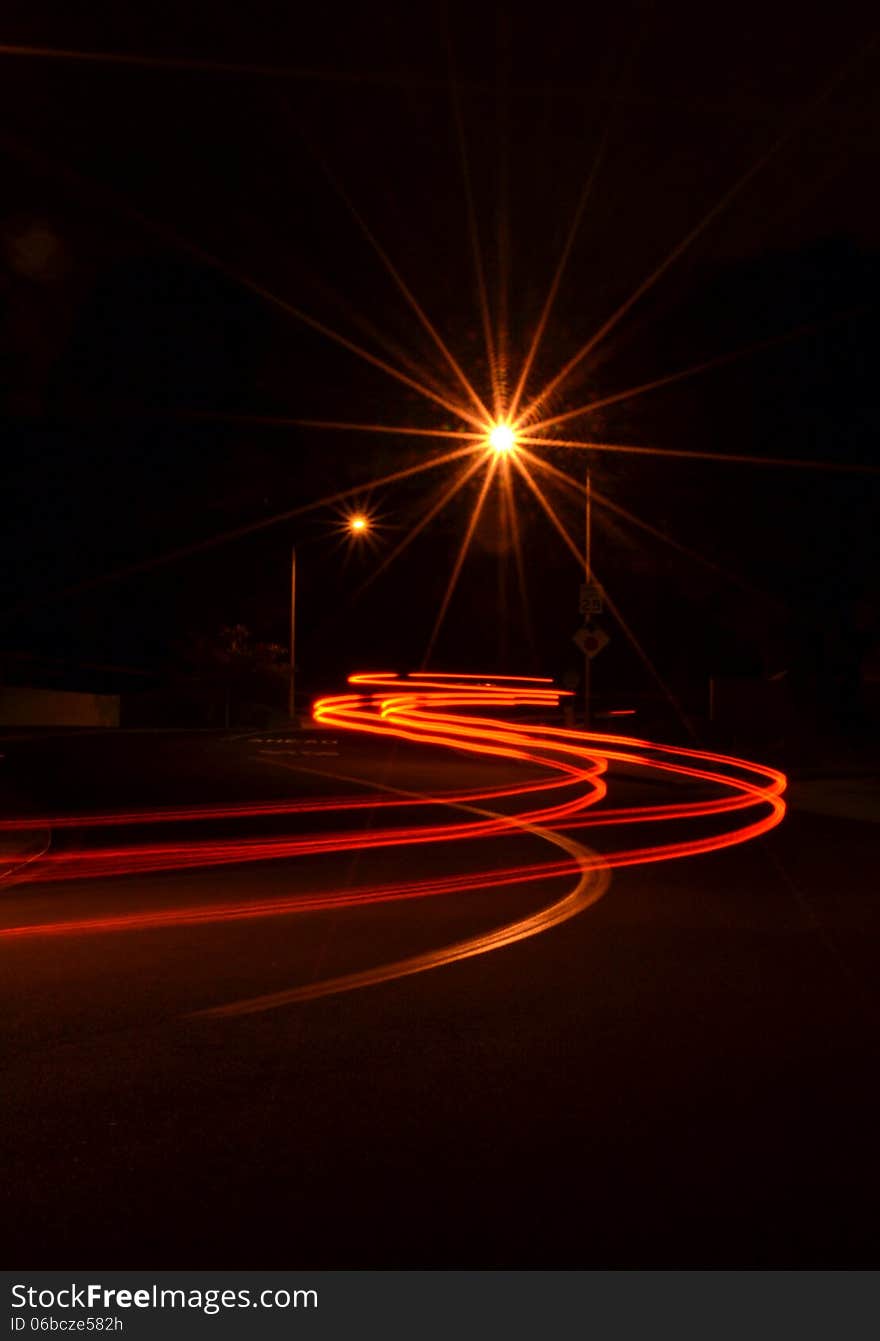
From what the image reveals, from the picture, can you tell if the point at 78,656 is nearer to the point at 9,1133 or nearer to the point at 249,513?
the point at 249,513

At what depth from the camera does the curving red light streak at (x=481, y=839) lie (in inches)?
475

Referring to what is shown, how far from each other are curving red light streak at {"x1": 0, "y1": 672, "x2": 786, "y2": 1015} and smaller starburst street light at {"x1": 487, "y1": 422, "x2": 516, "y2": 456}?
21.7 ft

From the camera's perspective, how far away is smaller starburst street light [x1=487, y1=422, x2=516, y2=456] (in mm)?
29219

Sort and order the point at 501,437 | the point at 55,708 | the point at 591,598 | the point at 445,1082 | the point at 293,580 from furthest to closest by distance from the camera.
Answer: the point at 55,708 → the point at 293,580 → the point at 591,598 → the point at 501,437 → the point at 445,1082

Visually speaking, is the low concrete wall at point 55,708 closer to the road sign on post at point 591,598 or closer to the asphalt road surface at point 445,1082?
the road sign on post at point 591,598

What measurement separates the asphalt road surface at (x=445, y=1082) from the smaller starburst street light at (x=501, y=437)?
1623 centimetres

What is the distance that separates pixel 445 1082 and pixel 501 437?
23.0 m

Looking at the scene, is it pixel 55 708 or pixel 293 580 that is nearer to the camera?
pixel 293 580

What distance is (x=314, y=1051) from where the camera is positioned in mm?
7898

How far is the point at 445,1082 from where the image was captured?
729cm

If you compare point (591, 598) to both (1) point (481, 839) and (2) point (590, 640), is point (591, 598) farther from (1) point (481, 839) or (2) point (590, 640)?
(1) point (481, 839)

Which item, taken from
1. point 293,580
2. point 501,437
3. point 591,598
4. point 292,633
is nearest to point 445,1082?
point 501,437

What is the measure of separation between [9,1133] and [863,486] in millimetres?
31611

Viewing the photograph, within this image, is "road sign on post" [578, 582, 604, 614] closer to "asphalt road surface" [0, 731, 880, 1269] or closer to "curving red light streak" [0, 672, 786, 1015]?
"curving red light streak" [0, 672, 786, 1015]
